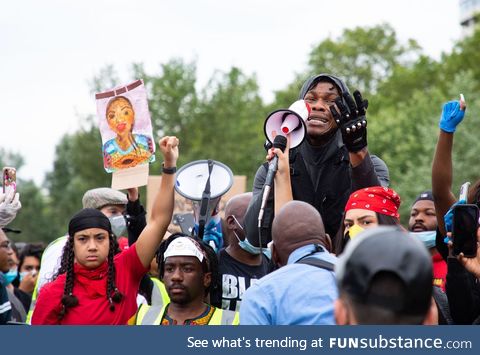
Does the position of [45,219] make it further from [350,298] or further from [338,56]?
[350,298]

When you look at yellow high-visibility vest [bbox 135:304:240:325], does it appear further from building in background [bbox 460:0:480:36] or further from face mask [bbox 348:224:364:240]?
building in background [bbox 460:0:480:36]

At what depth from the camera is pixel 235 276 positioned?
7.29 m

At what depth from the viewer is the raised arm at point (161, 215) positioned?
6.43 m

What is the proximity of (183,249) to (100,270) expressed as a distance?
55cm

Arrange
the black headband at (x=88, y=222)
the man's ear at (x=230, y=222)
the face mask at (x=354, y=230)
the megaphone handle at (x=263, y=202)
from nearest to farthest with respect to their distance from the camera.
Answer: the megaphone handle at (x=263, y=202) → the face mask at (x=354, y=230) → the black headband at (x=88, y=222) → the man's ear at (x=230, y=222)

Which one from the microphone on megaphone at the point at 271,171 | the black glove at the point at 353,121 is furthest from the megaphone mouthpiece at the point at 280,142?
the black glove at the point at 353,121

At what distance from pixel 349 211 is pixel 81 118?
40.8 metres

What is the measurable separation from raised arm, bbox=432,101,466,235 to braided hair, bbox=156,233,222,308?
1537 mm

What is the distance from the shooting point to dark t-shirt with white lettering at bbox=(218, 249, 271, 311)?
7.16 meters

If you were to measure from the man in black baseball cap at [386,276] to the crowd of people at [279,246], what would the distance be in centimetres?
174

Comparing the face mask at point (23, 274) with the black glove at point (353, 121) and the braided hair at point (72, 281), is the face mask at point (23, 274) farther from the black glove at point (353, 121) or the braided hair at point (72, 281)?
the black glove at point (353, 121)

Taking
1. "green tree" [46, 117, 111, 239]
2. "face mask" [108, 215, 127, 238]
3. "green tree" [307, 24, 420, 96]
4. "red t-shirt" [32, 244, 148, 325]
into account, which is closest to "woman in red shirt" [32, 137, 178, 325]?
"red t-shirt" [32, 244, 148, 325]

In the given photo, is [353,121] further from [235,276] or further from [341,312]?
[341,312]

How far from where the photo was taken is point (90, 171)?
46875mm
